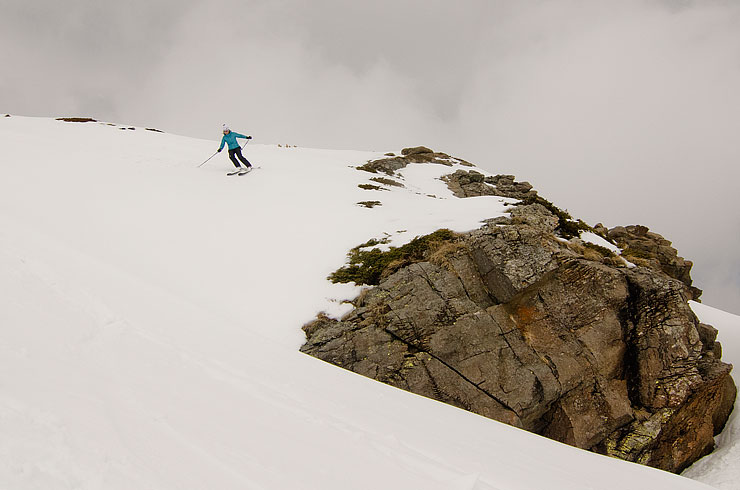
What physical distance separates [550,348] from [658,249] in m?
22.5

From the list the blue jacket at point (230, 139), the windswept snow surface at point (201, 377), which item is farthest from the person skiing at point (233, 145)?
the windswept snow surface at point (201, 377)

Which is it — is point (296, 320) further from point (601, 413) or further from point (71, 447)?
point (601, 413)

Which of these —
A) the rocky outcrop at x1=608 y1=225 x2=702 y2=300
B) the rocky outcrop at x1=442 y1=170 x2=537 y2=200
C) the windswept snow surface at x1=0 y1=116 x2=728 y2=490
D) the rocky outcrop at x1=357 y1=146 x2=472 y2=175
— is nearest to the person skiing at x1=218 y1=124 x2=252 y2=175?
the windswept snow surface at x1=0 y1=116 x2=728 y2=490

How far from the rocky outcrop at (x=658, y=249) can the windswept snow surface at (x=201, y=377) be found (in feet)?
56.6

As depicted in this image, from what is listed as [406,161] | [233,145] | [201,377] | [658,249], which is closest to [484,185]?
[406,161]

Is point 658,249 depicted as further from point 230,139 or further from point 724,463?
point 230,139

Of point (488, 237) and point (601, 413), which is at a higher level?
point (488, 237)

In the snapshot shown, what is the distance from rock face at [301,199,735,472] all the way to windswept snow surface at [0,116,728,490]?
157 centimetres

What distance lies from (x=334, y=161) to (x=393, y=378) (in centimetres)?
2161

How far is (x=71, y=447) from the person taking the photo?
9.70ft

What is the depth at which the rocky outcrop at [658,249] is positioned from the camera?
24984 millimetres

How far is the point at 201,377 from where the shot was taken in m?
4.99

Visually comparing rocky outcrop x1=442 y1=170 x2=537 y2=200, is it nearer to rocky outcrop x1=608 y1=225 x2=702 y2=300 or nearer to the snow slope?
rocky outcrop x1=608 y1=225 x2=702 y2=300

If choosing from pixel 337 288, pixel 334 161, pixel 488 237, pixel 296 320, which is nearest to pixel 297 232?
pixel 337 288
